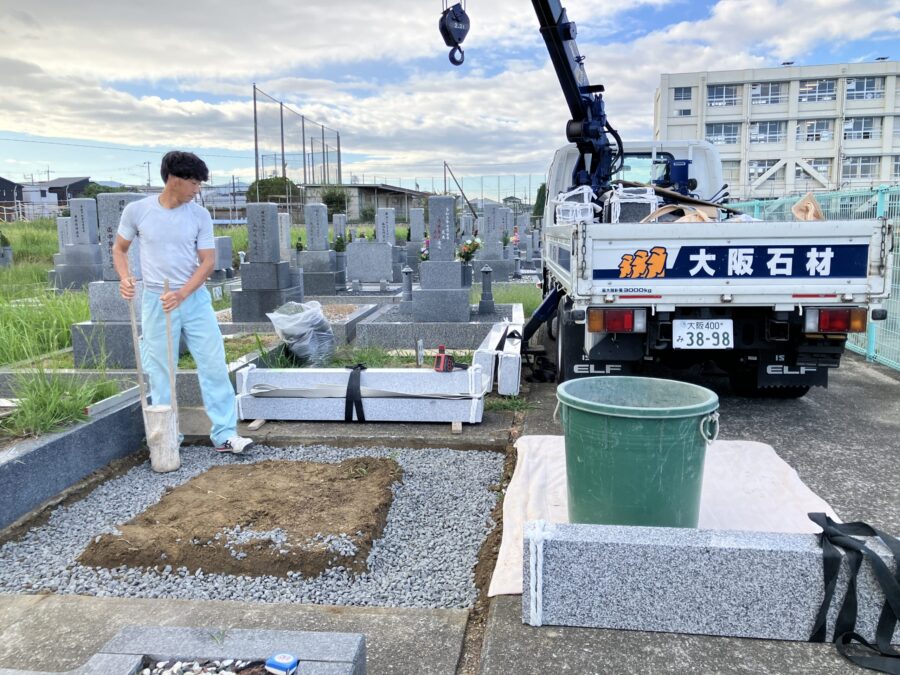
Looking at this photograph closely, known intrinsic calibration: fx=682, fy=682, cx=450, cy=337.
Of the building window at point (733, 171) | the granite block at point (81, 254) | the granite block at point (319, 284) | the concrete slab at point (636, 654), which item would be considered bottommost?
the concrete slab at point (636, 654)

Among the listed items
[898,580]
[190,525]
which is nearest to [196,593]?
[190,525]

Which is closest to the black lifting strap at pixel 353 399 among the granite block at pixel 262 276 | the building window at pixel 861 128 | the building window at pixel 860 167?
the granite block at pixel 262 276

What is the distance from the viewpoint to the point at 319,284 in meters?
12.7

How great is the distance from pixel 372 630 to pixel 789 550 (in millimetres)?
1596

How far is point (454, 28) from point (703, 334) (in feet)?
13.7

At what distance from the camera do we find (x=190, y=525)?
3.53 meters

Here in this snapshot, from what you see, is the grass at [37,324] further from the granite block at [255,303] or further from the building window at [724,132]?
the building window at [724,132]

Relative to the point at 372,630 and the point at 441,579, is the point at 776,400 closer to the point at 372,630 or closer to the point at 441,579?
the point at 441,579

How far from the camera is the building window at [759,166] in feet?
154

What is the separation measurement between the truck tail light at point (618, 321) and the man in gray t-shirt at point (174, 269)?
261 centimetres

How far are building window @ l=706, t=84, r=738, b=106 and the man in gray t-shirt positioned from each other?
4930cm

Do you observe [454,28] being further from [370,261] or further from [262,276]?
[370,261]

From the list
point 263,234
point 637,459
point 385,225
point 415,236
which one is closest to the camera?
point 637,459

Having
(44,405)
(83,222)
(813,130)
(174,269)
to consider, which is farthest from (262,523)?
(813,130)
